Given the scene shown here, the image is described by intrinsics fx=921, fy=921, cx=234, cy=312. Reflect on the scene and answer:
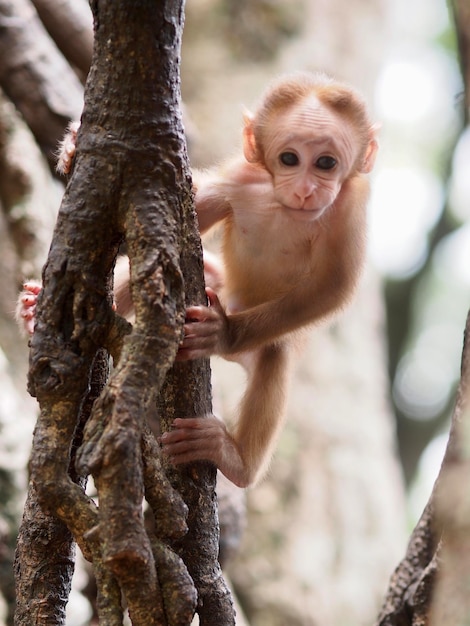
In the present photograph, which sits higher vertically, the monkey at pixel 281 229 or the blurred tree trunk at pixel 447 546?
the monkey at pixel 281 229

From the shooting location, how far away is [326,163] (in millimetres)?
2908

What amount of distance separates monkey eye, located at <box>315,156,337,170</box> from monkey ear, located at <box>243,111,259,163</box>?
32cm

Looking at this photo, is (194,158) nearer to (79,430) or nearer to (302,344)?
(302,344)

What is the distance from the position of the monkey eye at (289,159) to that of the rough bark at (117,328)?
1.10 meters

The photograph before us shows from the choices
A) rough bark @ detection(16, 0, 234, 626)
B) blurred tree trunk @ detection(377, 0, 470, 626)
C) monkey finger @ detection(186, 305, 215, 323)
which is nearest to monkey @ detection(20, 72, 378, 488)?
monkey finger @ detection(186, 305, 215, 323)

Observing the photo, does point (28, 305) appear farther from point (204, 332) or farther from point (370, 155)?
point (370, 155)

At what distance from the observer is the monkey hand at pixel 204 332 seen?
207 centimetres

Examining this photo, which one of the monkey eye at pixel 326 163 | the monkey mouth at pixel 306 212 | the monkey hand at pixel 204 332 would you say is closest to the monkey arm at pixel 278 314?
the monkey hand at pixel 204 332

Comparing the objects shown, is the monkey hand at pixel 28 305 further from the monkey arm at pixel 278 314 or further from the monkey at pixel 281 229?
the monkey arm at pixel 278 314

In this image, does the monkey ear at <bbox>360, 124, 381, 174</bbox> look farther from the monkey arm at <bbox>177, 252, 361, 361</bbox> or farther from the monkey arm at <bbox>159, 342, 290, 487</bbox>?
the monkey arm at <bbox>159, 342, 290, 487</bbox>

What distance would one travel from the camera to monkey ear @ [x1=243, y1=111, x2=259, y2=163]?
10.3 feet

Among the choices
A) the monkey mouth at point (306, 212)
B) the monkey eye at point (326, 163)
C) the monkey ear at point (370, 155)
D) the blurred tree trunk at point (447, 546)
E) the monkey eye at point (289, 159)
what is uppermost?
the monkey ear at point (370, 155)

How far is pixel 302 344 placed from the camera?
3.48 meters

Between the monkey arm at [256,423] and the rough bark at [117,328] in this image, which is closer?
the rough bark at [117,328]
